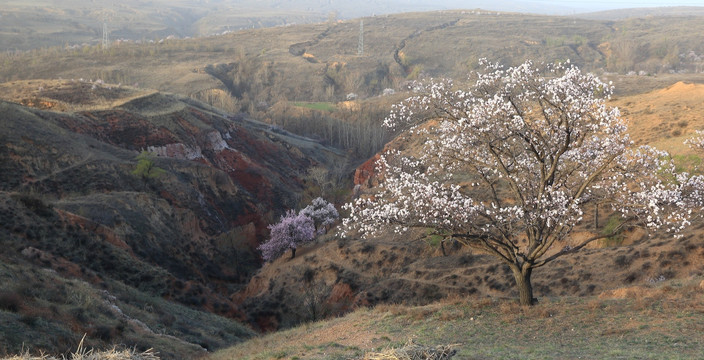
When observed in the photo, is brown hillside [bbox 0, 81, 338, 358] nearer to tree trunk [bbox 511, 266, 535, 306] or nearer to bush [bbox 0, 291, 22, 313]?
bush [bbox 0, 291, 22, 313]

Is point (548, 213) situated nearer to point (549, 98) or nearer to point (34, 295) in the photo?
point (549, 98)

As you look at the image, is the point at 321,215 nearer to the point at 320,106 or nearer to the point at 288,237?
the point at 288,237

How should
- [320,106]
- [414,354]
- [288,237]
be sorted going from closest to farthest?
[414,354] → [288,237] → [320,106]

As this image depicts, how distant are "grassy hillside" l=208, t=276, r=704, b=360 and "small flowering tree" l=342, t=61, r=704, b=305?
5.90 feet

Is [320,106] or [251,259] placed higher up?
[320,106]

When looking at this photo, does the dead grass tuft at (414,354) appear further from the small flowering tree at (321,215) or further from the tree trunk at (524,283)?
the small flowering tree at (321,215)

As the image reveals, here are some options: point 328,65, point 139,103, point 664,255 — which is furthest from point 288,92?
point 664,255

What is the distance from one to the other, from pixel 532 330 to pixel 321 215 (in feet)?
126

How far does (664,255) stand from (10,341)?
974 inches

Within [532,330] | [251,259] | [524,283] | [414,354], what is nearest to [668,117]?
[524,283]

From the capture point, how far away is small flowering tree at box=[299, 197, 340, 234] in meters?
52.2

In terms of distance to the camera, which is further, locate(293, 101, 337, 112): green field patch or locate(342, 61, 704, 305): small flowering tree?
locate(293, 101, 337, 112): green field patch

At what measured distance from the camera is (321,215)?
5312 cm

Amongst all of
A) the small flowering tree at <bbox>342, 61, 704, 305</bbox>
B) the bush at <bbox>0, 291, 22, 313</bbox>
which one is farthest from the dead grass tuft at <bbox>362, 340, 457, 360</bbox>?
the bush at <bbox>0, 291, 22, 313</bbox>
